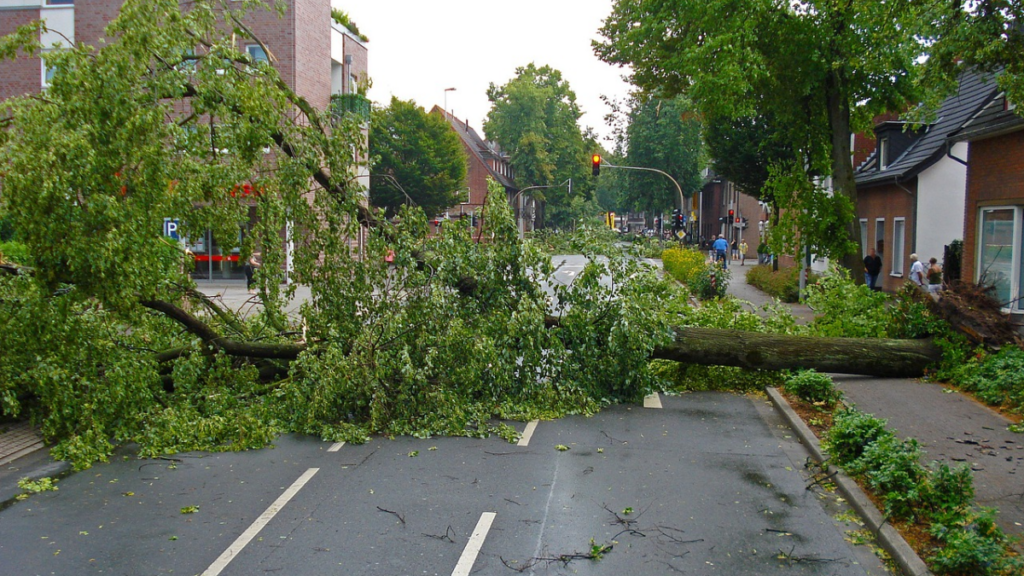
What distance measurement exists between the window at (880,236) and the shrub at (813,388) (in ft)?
66.5

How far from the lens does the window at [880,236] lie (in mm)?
29109

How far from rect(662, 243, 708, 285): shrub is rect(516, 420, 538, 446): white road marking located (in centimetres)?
2006

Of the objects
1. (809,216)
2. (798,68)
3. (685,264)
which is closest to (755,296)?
(685,264)

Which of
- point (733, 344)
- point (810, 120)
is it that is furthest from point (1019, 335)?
point (810, 120)

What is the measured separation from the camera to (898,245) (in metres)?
28.1

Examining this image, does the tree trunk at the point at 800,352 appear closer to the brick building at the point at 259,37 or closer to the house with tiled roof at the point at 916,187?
the house with tiled roof at the point at 916,187

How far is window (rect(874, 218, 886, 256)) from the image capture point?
29.1m

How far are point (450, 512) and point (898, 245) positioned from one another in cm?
2537

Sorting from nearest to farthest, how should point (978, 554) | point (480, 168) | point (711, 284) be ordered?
1. point (978, 554)
2. point (711, 284)
3. point (480, 168)

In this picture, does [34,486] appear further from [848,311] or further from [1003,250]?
[1003,250]

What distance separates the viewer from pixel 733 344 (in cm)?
1177

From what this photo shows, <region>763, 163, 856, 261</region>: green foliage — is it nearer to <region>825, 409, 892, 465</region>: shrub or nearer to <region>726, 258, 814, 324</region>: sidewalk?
<region>726, 258, 814, 324</region>: sidewalk

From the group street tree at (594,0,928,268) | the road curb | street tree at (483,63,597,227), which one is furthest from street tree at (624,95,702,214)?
the road curb

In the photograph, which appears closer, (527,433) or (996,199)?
(527,433)
